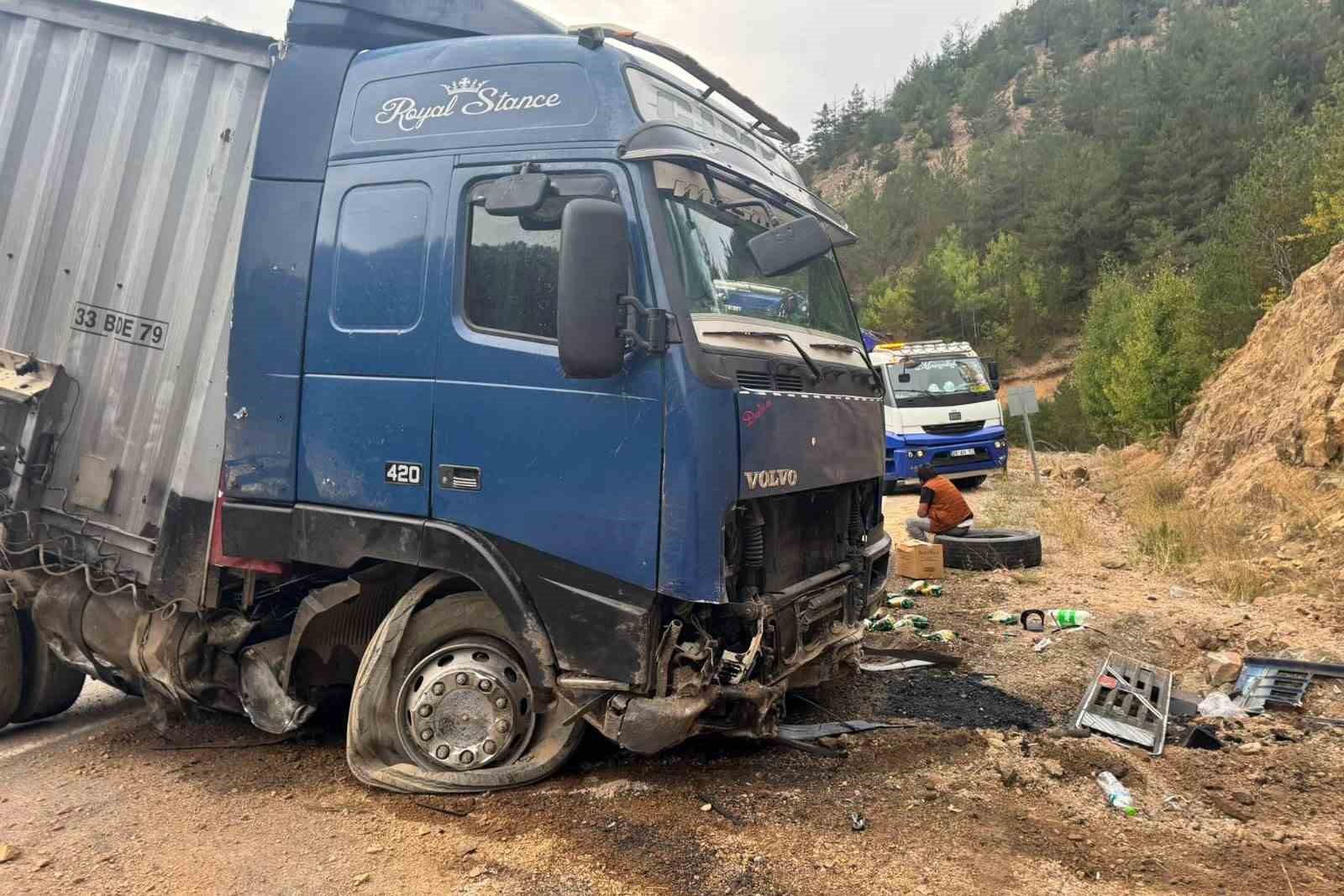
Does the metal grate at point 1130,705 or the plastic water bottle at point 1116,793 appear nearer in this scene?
the plastic water bottle at point 1116,793

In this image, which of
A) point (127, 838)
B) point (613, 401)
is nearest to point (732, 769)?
point (613, 401)

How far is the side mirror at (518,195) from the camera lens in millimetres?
3584

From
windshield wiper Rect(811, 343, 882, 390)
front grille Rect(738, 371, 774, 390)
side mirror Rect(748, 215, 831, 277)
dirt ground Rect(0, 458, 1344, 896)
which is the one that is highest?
side mirror Rect(748, 215, 831, 277)

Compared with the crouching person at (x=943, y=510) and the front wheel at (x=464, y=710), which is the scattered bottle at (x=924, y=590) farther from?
the front wheel at (x=464, y=710)

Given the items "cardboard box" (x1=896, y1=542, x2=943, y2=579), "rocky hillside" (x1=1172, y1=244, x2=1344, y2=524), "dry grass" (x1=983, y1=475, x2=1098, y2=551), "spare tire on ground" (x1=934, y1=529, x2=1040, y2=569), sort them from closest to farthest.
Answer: "cardboard box" (x1=896, y1=542, x2=943, y2=579)
"spare tire on ground" (x1=934, y1=529, x2=1040, y2=569)
"rocky hillside" (x1=1172, y1=244, x2=1344, y2=524)
"dry grass" (x1=983, y1=475, x2=1098, y2=551)

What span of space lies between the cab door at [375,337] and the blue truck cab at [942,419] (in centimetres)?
1178

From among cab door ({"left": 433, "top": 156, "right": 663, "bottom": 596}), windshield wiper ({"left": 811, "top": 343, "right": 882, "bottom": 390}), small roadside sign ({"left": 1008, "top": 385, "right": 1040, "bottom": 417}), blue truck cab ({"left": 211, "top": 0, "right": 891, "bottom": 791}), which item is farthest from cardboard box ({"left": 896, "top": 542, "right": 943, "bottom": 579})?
small roadside sign ({"left": 1008, "top": 385, "right": 1040, "bottom": 417})

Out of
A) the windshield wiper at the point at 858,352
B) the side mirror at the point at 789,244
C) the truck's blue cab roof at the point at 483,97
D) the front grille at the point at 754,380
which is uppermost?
the truck's blue cab roof at the point at 483,97

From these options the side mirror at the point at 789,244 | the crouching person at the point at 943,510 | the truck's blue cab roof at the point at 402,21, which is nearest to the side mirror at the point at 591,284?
the side mirror at the point at 789,244

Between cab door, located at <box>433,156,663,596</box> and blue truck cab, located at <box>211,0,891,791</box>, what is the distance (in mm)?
11

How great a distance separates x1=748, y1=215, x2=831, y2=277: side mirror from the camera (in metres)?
3.75

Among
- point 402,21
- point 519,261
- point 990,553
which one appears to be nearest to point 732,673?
point 519,261

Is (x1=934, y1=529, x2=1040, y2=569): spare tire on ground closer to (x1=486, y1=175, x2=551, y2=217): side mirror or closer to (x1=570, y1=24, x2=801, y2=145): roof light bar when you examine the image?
(x1=570, y1=24, x2=801, y2=145): roof light bar

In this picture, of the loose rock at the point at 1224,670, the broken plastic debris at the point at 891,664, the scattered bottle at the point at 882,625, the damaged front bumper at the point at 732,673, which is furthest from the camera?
the scattered bottle at the point at 882,625
